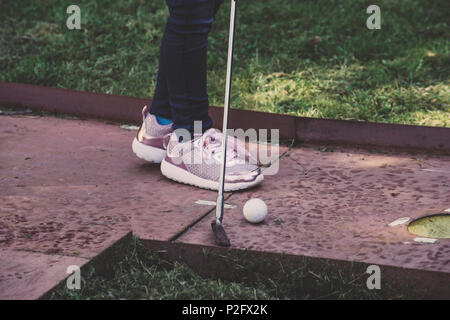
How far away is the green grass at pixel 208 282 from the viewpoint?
5.09ft

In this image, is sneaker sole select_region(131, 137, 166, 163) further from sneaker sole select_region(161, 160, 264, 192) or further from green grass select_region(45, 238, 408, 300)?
green grass select_region(45, 238, 408, 300)

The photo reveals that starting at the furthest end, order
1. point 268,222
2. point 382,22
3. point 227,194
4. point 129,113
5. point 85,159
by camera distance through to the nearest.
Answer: point 382,22, point 129,113, point 85,159, point 227,194, point 268,222

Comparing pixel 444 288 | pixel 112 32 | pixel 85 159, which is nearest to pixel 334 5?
pixel 112 32

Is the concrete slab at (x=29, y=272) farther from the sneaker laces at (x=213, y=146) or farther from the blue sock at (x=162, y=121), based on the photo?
the blue sock at (x=162, y=121)

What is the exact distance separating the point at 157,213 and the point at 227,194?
315mm

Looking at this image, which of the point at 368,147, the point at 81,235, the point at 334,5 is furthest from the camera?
the point at 334,5

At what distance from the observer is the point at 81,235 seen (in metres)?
1.84

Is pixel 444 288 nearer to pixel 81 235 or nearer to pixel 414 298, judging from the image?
pixel 414 298

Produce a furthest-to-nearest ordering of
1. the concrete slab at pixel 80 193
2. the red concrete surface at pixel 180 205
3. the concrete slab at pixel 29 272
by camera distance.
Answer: the concrete slab at pixel 80 193 → the red concrete surface at pixel 180 205 → the concrete slab at pixel 29 272

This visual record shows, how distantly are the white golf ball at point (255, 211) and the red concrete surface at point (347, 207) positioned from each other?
0.07ft

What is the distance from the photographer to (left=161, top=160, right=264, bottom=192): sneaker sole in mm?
2291

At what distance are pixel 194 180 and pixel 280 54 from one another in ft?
5.43

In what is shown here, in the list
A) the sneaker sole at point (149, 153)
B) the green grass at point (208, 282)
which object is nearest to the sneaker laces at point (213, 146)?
the sneaker sole at point (149, 153)

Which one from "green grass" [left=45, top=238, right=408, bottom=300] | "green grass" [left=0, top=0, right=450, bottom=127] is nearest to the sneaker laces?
"green grass" [left=45, top=238, right=408, bottom=300]
